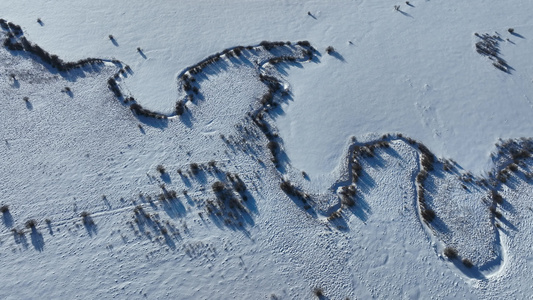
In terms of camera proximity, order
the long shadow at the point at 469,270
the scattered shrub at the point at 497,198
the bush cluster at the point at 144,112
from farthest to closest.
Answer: the bush cluster at the point at 144,112, the scattered shrub at the point at 497,198, the long shadow at the point at 469,270

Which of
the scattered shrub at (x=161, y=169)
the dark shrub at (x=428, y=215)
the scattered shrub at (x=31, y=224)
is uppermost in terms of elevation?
the scattered shrub at (x=31, y=224)

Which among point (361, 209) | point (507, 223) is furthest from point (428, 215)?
point (507, 223)

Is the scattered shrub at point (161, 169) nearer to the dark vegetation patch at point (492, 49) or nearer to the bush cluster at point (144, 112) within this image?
the bush cluster at point (144, 112)

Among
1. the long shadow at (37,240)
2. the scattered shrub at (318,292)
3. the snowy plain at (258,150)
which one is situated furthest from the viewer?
the long shadow at (37,240)

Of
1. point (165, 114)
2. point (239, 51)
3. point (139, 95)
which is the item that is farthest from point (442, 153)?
point (139, 95)

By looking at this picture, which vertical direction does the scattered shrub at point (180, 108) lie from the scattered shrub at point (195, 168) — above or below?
above

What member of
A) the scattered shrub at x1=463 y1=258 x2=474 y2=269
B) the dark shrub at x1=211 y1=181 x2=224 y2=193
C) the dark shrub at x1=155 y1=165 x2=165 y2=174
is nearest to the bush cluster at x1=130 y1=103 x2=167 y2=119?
the dark shrub at x1=155 y1=165 x2=165 y2=174

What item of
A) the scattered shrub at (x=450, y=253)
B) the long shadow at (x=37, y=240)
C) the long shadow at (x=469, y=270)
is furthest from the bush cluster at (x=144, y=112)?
the long shadow at (x=469, y=270)
